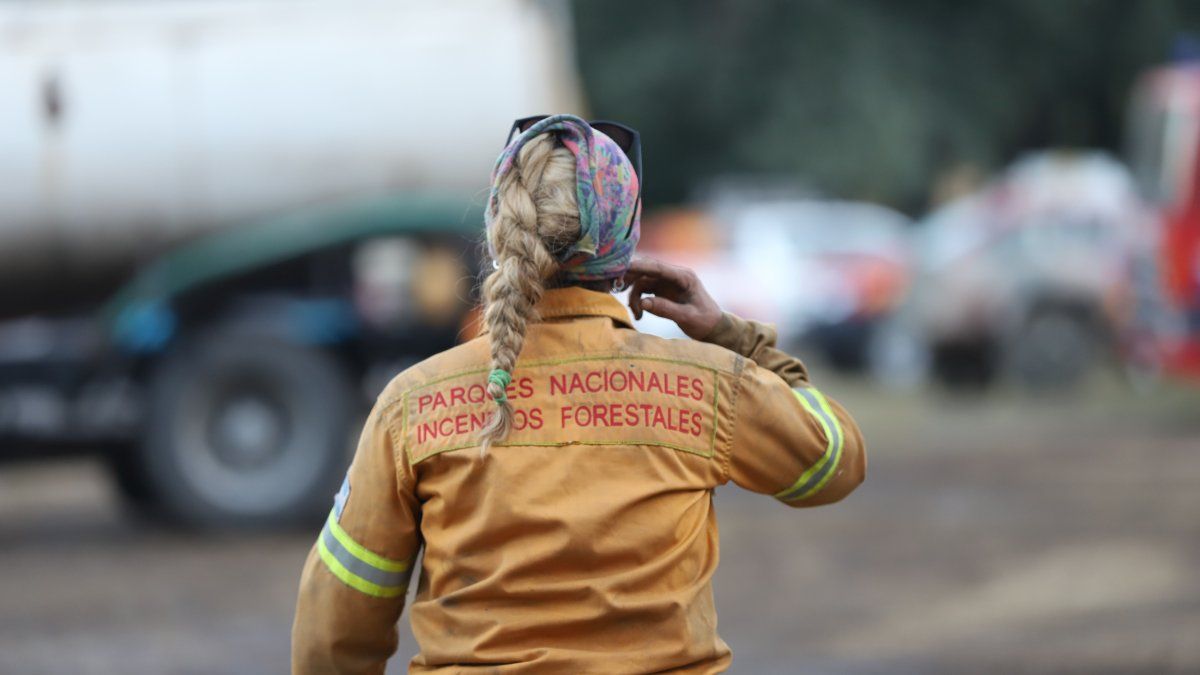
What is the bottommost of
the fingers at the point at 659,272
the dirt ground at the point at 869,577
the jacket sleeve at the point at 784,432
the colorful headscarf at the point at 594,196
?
the dirt ground at the point at 869,577

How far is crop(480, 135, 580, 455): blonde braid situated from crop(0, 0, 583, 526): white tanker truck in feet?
21.6

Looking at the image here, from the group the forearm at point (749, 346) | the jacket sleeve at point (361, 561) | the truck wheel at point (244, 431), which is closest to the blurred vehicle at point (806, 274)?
the truck wheel at point (244, 431)

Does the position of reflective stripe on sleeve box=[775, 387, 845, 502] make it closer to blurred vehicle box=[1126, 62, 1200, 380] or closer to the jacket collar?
the jacket collar

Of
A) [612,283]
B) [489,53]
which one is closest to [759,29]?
[489,53]

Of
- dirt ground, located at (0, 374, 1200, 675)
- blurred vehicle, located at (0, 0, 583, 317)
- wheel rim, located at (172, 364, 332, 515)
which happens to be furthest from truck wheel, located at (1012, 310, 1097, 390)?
wheel rim, located at (172, 364, 332, 515)

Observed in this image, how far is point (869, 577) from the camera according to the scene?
806 centimetres

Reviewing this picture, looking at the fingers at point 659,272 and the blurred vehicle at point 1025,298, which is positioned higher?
the blurred vehicle at point 1025,298

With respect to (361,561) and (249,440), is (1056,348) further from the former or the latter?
(361,561)

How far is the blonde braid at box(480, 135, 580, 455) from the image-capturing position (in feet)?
8.42

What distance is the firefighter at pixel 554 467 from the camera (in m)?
2.52

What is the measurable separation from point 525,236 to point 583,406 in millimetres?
260

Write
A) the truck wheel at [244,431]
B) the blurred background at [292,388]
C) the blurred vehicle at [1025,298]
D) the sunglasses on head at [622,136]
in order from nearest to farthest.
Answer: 1. the sunglasses on head at [622,136]
2. the blurred background at [292,388]
3. the truck wheel at [244,431]
4. the blurred vehicle at [1025,298]

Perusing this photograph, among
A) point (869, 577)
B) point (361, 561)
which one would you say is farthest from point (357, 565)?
point (869, 577)

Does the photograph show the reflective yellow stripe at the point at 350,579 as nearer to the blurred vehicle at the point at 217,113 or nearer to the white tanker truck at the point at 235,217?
the white tanker truck at the point at 235,217
